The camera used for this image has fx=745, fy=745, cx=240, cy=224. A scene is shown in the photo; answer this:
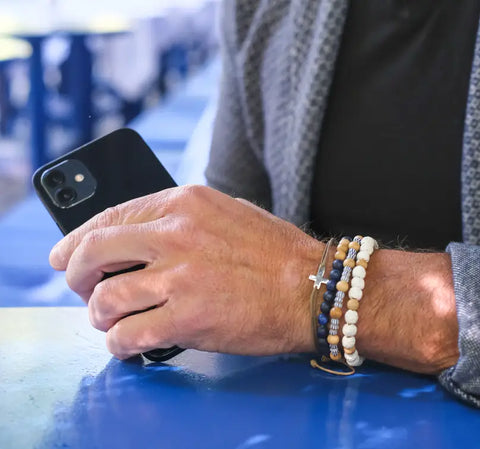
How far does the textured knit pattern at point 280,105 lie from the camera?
93 cm

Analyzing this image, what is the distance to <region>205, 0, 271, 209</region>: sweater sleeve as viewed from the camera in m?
1.08

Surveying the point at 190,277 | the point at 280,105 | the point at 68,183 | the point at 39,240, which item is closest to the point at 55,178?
the point at 68,183

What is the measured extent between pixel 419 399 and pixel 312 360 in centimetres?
9

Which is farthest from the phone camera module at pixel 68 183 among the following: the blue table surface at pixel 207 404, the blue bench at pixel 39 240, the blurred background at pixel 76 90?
the blurred background at pixel 76 90

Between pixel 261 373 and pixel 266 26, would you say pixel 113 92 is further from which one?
pixel 261 373

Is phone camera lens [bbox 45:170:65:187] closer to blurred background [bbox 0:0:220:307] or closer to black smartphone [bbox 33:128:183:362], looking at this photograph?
black smartphone [bbox 33:128:183:362]

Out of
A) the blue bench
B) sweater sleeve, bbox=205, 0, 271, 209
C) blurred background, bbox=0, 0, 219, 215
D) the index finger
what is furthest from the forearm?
blurred background, bbox=0, 0, 219, 215

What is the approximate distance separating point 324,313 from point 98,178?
0.23 m

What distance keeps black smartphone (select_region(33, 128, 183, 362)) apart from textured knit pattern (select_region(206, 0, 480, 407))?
35cm

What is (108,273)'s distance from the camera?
595 millimetres

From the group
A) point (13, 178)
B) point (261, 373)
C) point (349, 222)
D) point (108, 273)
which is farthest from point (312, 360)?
point (13, 178)

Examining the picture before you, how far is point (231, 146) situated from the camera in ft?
3.60

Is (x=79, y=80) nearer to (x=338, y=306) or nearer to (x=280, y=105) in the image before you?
(x=280, y=105)

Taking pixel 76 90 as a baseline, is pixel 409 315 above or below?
above
